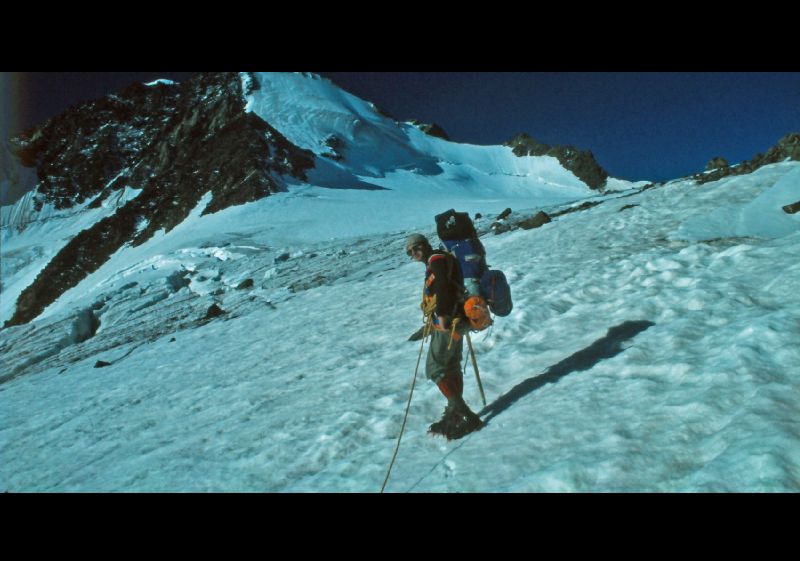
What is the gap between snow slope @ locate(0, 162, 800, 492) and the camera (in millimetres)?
3608

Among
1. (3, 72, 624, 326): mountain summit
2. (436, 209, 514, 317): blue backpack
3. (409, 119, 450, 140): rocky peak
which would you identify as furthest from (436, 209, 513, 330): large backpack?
(409, 119, 450, 140): rocky peak

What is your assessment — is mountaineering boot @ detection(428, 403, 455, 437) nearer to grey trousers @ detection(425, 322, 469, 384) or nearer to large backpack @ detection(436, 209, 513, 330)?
grey trousers @ detection(425, 322, 469, 384)

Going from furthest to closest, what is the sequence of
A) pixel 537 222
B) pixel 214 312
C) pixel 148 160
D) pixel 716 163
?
pixel 148 160, pixel 716 163, pixel 537 222, pixel 214 312

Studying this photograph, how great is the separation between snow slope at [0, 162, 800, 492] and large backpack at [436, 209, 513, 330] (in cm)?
106

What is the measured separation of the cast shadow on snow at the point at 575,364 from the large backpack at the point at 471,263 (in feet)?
2.98

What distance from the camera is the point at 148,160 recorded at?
325 feet

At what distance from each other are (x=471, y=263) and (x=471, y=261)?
0.07 ft

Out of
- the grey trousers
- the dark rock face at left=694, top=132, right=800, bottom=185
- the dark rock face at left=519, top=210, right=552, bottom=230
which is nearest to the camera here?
the grey trousers

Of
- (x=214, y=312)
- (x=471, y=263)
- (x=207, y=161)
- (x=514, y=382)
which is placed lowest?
(x=514, y=382)

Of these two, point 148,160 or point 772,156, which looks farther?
point 148,160

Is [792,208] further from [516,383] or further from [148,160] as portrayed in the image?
[148,160]

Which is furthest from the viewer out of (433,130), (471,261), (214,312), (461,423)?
(433,130)

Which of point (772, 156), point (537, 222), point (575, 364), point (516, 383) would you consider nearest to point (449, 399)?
point (516, 383)
